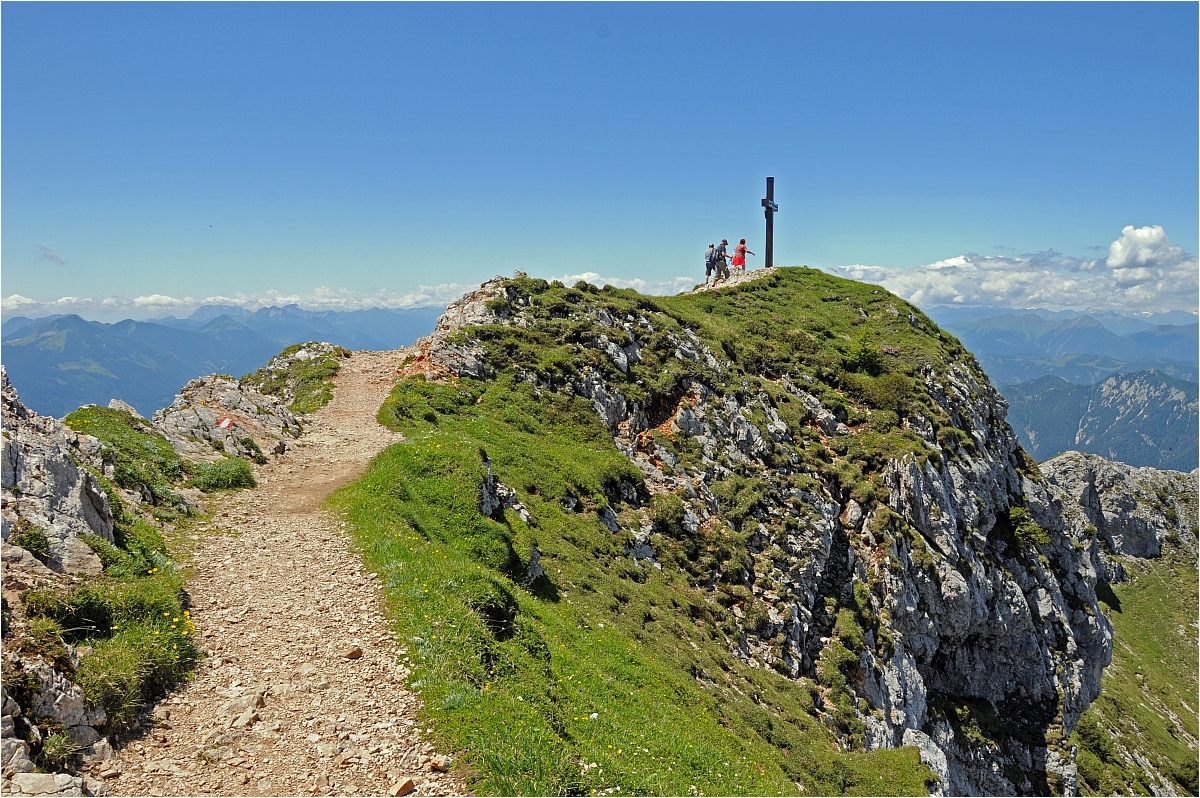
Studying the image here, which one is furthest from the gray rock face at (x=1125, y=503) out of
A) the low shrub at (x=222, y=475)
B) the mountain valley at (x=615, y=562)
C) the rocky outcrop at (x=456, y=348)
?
the low shrub at (x=222, y=475)

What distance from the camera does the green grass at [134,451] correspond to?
637 inches

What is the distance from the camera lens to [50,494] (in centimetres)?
1175

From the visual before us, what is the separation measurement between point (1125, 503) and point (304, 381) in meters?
153

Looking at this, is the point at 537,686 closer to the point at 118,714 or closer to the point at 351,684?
the point at 351,684

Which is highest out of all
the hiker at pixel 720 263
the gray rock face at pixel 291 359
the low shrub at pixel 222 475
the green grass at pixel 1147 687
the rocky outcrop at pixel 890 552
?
the hiker at pixel 720 263

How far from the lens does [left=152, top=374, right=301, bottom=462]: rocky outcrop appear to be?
21234 mm

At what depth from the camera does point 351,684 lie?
35.1ft

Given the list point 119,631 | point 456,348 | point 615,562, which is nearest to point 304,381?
point 456,348

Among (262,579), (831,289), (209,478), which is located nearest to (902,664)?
(262,579)

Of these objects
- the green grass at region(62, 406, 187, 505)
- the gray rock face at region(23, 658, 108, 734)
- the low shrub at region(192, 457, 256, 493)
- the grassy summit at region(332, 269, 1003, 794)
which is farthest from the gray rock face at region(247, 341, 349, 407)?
the gray rock face at region(23, 658, 108, 734)

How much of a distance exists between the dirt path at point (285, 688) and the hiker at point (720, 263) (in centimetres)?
5129

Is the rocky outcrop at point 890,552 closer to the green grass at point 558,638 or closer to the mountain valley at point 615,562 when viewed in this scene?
the mountain valley at point 615,562

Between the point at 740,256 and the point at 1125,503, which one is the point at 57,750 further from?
the point at 1125,503

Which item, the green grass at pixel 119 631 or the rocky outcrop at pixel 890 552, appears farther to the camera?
the rocky outcrop at pixel 890 552
